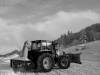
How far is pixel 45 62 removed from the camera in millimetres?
10836

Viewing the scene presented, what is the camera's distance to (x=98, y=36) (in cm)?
11531

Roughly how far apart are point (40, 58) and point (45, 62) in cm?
55

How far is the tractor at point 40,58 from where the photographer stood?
1043 cm

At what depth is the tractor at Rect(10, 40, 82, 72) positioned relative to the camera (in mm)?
10430

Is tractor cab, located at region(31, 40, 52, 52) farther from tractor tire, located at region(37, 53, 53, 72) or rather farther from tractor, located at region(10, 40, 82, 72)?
tractor tire, located at region(37, 53, 53, 72)

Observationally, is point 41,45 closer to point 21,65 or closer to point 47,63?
point 47,63

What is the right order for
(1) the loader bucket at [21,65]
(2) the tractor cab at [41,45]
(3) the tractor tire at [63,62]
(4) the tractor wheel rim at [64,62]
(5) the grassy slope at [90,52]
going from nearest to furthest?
(1) the loader bucket at [21,65], (2) the tractor cab at [41,45], (3) the tractor tire at [63,62], (4) the tractor wheel rim at [64,62], (5) the grassy slope at [90,52]

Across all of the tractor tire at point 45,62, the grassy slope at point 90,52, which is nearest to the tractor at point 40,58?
the tractor tire at point 45,62

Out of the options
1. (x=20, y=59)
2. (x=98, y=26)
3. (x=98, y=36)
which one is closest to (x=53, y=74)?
(x=20, y=59)

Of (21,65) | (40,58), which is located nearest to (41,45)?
(40,58)

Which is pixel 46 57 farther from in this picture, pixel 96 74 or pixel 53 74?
pixel 96 74

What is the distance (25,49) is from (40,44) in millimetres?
1419

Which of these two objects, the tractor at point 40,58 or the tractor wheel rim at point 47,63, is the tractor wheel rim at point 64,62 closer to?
the tractor at point 40,58

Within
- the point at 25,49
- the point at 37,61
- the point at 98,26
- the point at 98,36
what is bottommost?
the point at 37,61
